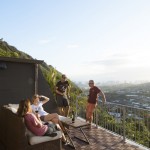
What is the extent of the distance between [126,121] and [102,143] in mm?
1046

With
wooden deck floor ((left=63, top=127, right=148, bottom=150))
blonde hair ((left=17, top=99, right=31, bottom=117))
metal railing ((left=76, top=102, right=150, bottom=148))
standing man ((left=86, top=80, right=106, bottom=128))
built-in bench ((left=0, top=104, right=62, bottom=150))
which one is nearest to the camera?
built-in bench ((left=0, top=104, right=62, bottom=150))

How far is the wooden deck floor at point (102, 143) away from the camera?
5.66m

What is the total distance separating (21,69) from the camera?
7.31 metres

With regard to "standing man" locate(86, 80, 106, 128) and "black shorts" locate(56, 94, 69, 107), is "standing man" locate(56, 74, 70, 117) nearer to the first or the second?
"black shorts" locate(56, 94, 69, 107)

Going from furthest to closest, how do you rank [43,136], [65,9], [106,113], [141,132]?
[65,9] < [106,113] < [141,132] < [43,136]

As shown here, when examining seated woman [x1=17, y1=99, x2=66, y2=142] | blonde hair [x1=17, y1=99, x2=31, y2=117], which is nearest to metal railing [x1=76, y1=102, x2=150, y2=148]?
seated woman [x1=17, y1=99, x2=66, y2=142]

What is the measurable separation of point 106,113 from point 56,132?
3.04 metres

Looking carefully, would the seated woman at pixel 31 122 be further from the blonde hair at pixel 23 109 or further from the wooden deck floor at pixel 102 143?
the wooden deck floor at pixel 102 143

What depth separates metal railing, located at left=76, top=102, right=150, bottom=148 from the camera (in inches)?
242

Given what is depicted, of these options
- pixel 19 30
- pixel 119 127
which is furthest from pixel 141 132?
pixel 19 30

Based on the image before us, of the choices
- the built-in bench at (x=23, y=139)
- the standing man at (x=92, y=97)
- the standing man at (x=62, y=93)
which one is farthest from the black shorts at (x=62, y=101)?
the built-in bench at (x=23, y=139)

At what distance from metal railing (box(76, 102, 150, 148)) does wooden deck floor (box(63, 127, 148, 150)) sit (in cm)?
31

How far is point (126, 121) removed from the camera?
6.58 meters

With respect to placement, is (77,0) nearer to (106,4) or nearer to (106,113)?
(106,4)
